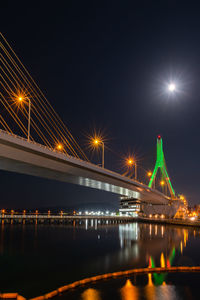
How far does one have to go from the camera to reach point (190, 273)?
48.8 ft

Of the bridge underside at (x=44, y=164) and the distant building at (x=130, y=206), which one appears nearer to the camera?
the bridge underside at (x=44, y=164)

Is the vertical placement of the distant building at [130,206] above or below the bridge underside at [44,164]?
below

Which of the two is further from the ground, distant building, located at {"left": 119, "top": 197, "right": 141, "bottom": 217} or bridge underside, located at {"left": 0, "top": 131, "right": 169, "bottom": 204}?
bridge underside, located at {"left": 0, "top": 131, "right": 169, "bottom": 204}

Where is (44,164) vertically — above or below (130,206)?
above

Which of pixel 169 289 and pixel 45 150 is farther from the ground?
pixel 45 150

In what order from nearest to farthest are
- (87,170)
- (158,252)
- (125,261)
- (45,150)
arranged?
(125,261) < (158,252) < (45,150) < (87,170)

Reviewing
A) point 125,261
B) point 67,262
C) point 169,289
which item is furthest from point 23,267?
point 169,289

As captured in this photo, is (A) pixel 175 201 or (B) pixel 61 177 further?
(A) pixel 175 201

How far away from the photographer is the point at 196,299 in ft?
36.8

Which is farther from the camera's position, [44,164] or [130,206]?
[130,206]

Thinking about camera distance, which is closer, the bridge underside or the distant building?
the bridge underside

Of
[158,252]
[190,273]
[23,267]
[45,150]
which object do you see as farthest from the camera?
[45,150]

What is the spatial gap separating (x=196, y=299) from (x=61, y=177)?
3133 cm

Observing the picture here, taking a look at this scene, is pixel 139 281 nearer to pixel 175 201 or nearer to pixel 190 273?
pixel 190 273
